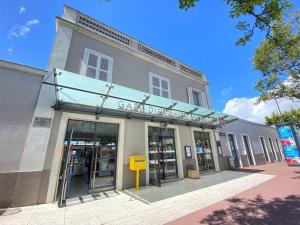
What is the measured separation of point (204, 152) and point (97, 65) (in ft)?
26.0

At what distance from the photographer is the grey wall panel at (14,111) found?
3916 millimetres

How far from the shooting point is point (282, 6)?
10.9 ft

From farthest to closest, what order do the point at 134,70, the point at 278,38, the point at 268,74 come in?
the point at 268,74 → the point at 134,70 → the point at 278,38

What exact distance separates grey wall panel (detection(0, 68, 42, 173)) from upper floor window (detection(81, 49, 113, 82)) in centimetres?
178

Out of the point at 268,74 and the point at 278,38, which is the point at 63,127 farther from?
the point at 268,74

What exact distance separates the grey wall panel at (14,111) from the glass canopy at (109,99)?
2.98 feet

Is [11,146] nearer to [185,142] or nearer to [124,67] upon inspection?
[124,67]

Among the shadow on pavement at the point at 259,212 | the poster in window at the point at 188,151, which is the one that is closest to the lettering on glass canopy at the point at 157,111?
the poster in window at the point at 188,151

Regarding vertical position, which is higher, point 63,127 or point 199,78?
point 199,78

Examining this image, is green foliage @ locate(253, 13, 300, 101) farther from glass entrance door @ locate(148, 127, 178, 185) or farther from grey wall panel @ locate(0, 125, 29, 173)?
grey wall panel @ locate(0, 125, 29, 173)

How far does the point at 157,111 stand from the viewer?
7082 mm

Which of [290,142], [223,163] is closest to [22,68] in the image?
[223,163]

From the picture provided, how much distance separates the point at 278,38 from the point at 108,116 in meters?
6.18

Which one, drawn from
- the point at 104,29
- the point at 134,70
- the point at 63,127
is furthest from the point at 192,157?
the point at 104,29
